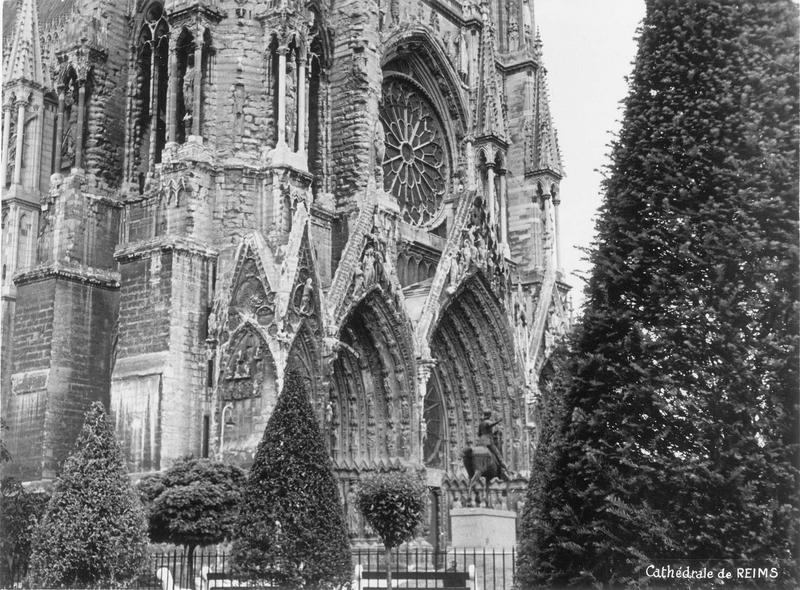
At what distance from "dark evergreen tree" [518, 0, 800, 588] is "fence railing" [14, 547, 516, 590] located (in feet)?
21.7

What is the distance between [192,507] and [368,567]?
3679mm

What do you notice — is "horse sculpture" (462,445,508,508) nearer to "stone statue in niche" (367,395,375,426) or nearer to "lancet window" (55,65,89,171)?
"stone statue in niche" (367,395,375,426)

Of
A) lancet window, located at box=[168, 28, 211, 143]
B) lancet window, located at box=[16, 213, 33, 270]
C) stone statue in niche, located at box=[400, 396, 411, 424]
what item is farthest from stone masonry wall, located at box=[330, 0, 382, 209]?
lancet window, located at box=[16, 213, 33, 270]

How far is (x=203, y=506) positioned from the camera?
21.2 meters

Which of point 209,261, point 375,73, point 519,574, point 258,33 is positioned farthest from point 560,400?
point 375,73

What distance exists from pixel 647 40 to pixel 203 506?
13267 millimetres

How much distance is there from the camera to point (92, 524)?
646 inches

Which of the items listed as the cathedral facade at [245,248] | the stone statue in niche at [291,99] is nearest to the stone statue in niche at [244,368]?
the cathedral facade at [245,248]

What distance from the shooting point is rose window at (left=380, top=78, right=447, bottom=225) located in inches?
1316

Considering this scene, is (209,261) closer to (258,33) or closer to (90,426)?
(258,33)

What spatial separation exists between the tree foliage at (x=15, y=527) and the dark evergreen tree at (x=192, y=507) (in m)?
2.32

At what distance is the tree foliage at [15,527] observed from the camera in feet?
67.4

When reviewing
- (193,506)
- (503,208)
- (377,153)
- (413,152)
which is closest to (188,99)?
(377,153)

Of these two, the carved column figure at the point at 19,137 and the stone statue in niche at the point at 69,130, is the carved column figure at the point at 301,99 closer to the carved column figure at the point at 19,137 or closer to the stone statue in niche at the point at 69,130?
the stone statue in niche at the point at 69,130
